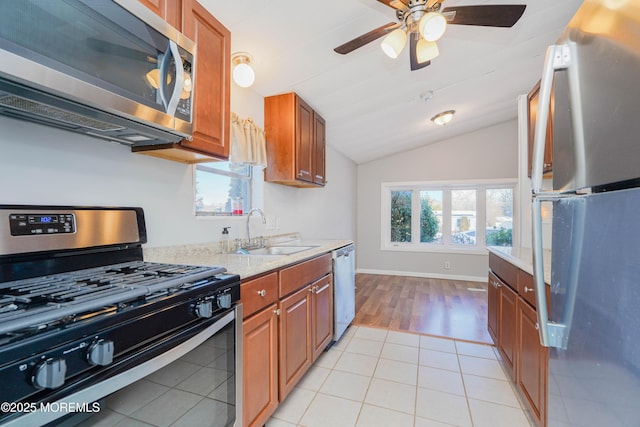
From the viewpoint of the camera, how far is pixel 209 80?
4.86 feet

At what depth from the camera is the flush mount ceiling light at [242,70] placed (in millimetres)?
1897

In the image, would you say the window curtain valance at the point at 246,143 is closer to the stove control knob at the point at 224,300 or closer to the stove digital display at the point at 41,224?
the stove digital display at the point at 41,224

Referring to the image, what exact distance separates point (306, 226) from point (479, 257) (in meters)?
3.38

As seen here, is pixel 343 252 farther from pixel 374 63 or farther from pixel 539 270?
pixel 539 270

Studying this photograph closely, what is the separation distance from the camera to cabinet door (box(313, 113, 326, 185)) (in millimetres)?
2963

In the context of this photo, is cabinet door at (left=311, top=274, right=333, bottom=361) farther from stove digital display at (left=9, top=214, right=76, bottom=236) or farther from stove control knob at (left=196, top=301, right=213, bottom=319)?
stove digital display at (left=9, top=214, right=76, bottom=236)

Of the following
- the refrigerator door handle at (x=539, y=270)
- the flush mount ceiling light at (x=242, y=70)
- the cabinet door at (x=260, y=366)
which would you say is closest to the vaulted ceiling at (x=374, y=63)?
the flush mount ceiling light at (x=242, y=70)

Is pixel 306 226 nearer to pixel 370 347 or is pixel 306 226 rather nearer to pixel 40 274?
pixel 370 347

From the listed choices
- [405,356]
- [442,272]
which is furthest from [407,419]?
[442,272]

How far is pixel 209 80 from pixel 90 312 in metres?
1.20

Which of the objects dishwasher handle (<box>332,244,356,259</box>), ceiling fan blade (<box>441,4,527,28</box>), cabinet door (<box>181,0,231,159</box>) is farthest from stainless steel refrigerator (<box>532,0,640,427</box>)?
dishwasher handle (<box>332,244,356,259</box>)

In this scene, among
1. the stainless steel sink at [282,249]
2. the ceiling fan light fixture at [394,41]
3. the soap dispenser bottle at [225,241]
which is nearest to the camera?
the ceiling fan light fixture at [394,41]

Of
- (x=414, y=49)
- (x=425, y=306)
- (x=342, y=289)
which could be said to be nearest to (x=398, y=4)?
(x=414, y=49)

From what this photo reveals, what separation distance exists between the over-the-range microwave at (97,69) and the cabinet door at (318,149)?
1.79m
